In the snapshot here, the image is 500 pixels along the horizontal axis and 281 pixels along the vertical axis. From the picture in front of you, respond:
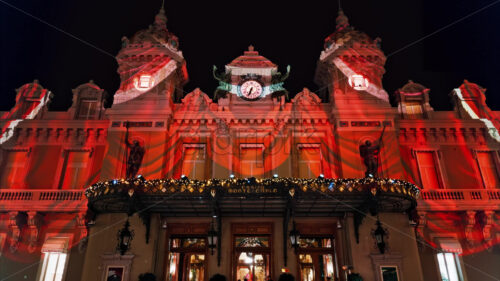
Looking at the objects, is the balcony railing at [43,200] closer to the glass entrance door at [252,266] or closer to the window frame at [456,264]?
the glass entrance door at [252,266]

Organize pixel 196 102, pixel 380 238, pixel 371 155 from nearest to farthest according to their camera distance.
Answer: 1. pixel 380 238
2. pixel 371 155
3. pixel 196 102

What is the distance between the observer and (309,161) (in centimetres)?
1942

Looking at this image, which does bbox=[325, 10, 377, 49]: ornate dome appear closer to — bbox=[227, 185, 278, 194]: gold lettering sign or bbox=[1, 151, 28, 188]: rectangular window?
bbox=[227, 185, 278, 194]: gold lettering sign

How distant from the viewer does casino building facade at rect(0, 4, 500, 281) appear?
52.8 feet

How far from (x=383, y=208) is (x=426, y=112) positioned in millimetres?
7936

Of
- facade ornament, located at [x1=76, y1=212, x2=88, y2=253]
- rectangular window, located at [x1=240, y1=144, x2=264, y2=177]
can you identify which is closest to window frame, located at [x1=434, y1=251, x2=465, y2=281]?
rectangular window, located at [x1=240, y1=144, x2=264, y2=177]

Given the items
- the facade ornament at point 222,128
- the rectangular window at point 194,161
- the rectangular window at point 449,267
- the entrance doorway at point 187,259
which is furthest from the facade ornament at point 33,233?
the rectangular window at point 449,267

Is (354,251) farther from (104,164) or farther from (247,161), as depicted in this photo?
(104,164)

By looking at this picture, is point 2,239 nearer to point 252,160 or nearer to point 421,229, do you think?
point 252,160

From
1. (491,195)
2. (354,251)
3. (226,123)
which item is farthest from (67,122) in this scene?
(491,195)

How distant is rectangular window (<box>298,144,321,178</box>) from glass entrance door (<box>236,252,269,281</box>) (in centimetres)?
487

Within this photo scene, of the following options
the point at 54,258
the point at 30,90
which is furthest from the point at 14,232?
the point at 30,90

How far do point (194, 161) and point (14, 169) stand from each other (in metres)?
10.3

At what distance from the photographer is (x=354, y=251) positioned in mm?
16406
